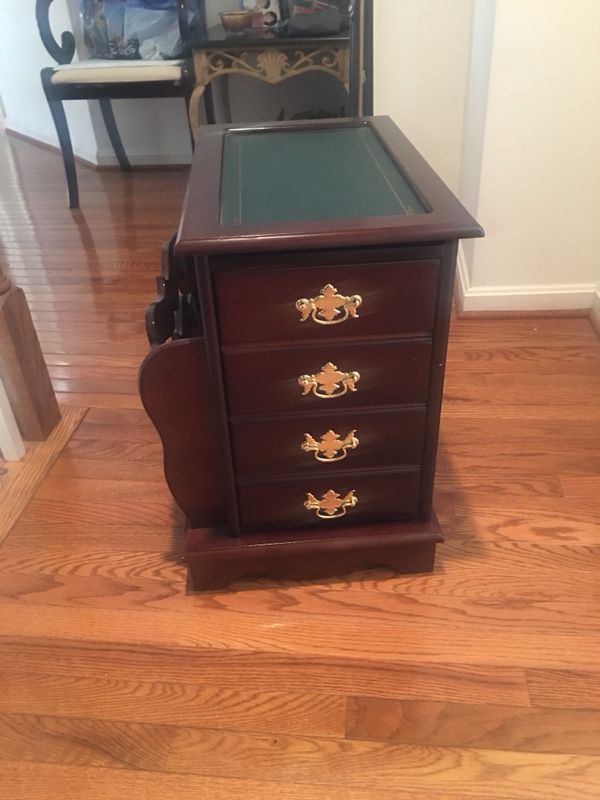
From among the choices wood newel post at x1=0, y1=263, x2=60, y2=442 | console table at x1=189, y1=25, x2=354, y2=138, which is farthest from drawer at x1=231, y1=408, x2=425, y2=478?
console table at x1=189, y1=25, x2=354, y2=138

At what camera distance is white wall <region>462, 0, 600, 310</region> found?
5.13 feet

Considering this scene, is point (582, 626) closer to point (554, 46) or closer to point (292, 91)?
point (554, 46)

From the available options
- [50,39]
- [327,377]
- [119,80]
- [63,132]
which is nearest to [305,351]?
[327,377]

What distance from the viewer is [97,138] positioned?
3404 millimetres

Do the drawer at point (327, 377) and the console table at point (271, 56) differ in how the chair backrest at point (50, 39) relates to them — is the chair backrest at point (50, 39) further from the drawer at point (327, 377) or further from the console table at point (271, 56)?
the drawer at point (327, 377)

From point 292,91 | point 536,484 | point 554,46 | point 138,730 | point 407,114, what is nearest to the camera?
point 138,730

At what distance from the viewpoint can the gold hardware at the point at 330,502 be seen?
3.59 ft

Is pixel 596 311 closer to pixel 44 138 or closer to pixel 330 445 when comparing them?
pixel 330 445

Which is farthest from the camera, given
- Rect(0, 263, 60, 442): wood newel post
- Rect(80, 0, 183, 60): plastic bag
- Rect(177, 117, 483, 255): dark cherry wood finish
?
Rect(80, 0, 183, 60): plastic bag

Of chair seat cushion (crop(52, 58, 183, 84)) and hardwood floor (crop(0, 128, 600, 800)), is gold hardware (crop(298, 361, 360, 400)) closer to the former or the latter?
hardwood floor (crop(0, 128, 600, 800))

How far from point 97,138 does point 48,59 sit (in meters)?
0.48

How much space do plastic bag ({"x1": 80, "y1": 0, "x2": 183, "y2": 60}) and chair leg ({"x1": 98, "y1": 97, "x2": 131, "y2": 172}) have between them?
25cm

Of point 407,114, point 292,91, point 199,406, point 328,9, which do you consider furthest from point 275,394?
point 292,91

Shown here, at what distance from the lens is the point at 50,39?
2811 millimetres
